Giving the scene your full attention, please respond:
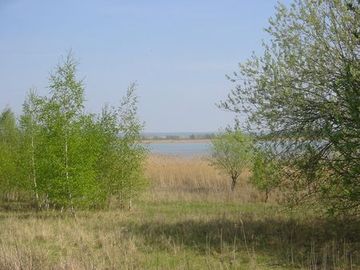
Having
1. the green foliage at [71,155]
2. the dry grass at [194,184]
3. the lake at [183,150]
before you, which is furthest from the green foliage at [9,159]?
the dry grass at [194,184]

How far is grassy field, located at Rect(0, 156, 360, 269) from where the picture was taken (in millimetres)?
9344

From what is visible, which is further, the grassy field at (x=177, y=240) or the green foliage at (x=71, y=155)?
the green foliage at (x=71, y=155)

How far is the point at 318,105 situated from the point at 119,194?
11866 mm

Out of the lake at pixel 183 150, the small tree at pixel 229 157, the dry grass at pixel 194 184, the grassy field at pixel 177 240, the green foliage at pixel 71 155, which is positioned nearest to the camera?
the grassy field at pixel 177 240

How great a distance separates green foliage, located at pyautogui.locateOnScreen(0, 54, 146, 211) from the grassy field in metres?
1.14

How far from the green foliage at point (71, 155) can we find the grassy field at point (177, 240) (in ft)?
3.75

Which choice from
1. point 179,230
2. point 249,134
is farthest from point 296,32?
point 179,230

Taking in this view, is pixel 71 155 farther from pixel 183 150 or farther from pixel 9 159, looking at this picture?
pixel 183 150

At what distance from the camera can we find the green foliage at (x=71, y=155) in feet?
57.8

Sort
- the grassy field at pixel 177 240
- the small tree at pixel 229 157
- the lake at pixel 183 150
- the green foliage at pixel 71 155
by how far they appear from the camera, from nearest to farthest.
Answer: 1. the grassy field at pixel 177 240
2. the green foliage at pixel 71 155
3. the small tree at pixel 229 157
4. the lake at pixel 183 150

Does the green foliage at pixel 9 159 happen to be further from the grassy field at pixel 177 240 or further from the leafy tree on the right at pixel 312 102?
the leafy tree on the right at pixel 312 102

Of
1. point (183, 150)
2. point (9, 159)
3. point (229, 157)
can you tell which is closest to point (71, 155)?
point (9, 159)

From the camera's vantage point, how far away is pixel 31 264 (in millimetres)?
7875

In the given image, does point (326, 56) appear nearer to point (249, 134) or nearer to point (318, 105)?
point (318, 105)
